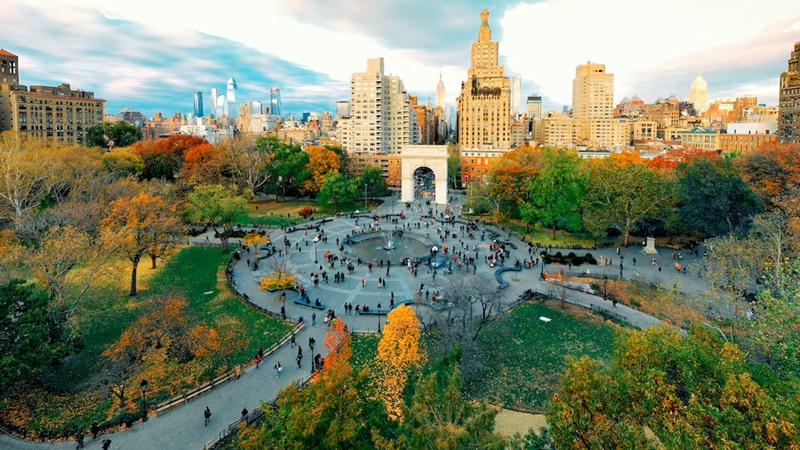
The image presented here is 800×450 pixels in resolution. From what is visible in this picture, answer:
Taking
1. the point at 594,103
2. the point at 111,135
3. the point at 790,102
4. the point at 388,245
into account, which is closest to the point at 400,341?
the point at 388,245

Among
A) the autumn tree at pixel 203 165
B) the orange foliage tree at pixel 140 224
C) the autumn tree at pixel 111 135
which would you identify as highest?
the autumn tree at pixel 111 135

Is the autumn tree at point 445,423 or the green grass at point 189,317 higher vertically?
the autumn tree at point 445,423

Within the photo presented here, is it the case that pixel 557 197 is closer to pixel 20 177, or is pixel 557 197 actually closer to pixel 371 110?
pixel 20 177

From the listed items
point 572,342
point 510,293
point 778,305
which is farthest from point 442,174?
point 778,305

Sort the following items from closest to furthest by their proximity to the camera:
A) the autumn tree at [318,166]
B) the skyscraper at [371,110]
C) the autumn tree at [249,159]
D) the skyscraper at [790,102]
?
the skyscraper at [790,102] < the autumn tree at [249,159] < the autumn tree at [318,166] < the skyscraper at [371,110]

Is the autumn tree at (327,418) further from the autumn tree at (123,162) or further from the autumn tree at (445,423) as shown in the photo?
the autumn tree at (123,162)

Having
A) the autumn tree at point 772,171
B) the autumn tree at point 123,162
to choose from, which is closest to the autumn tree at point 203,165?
the autumn tree at point 123,162
